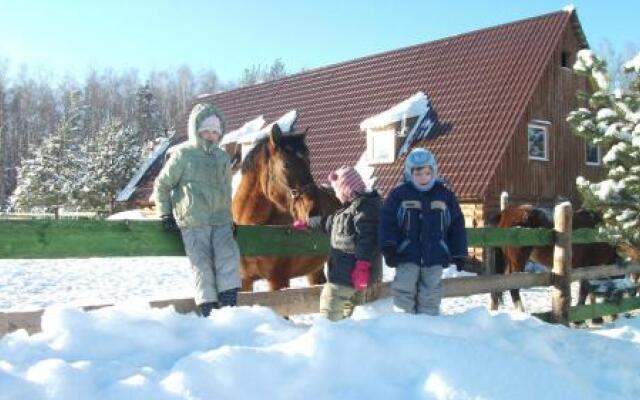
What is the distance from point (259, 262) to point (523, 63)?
1470 cm

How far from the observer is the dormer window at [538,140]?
1848 centimetres

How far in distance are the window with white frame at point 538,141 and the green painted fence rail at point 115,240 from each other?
46.4 feet

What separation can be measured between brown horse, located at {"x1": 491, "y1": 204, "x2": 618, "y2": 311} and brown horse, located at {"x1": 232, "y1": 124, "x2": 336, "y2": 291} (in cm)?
558

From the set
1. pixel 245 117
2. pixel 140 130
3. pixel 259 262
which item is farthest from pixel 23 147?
pixel 259 262

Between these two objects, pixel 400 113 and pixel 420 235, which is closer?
pixel 420 235

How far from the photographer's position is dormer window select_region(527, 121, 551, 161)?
18.5 m

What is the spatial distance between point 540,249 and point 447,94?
9.25m

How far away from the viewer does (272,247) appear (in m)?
5.25

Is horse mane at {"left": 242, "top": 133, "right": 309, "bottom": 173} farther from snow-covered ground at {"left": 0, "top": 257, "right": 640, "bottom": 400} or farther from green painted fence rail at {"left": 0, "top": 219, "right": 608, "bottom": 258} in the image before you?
snow-covered ground at {"left": 0, "top": 257, "right": 640, "bottom": 400}

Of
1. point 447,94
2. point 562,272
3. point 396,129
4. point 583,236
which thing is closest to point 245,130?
point 396,129

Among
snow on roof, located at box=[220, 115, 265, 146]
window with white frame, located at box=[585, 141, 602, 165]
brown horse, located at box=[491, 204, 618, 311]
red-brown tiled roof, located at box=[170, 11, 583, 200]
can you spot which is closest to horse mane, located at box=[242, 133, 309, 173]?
brown horse, located at box=[491, 204, 618, 311]

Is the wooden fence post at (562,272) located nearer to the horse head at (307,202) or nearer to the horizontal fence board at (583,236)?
the horizontal fence board at (583,236)

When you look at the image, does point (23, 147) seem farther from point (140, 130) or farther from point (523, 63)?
point (523, 63)

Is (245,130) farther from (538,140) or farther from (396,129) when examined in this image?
(538,140)
